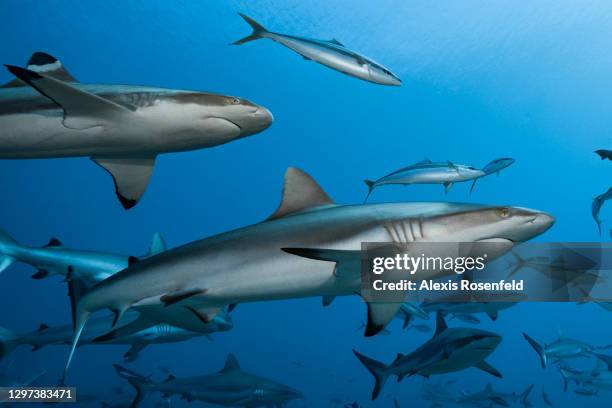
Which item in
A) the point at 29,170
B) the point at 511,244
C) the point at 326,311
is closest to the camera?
the point at 511,244

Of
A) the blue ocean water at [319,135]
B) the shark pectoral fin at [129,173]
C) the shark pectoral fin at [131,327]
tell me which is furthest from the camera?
the blue ocean water at [319,135]

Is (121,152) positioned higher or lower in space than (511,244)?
higher

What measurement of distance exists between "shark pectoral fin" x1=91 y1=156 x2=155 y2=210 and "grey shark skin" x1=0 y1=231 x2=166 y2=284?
332cm

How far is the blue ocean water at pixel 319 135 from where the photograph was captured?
31.0 metres

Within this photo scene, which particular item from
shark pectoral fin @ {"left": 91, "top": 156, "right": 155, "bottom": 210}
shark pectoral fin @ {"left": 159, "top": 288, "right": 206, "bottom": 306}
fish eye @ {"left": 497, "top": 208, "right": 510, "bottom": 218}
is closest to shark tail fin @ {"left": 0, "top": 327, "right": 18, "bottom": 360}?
shark pectoral fin @ {"left": 91, "top": 156, "right": 155, "bottom": 210}

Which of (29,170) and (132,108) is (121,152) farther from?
(29,170)

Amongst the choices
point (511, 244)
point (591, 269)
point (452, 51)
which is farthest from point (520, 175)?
point (511, 244)

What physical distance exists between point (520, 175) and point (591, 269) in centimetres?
5298

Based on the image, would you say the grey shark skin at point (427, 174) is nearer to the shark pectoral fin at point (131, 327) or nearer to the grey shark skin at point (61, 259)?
the grey shark skin at point (61, 259)

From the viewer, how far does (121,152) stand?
3.31 metres

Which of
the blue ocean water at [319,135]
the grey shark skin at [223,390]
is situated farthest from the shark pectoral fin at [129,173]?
the blue ocean water at [319,135]

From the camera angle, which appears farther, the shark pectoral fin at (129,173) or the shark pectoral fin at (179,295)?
the shark pectoral fin at (129,173)

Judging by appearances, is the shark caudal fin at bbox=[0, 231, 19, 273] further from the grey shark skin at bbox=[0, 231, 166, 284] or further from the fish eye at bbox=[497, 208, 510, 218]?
the fish eye at bbox=[497, 208, 510, 218]

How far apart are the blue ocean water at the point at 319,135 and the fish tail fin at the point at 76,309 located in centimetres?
2626
